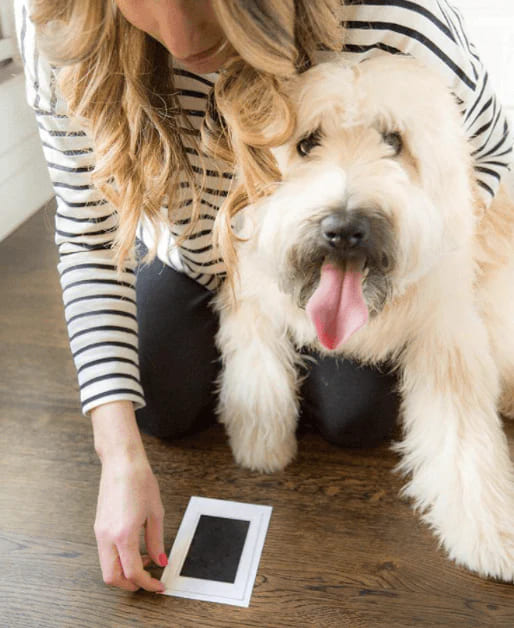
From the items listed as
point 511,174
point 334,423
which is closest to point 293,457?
point 334,423

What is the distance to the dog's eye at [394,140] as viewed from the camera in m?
0.94

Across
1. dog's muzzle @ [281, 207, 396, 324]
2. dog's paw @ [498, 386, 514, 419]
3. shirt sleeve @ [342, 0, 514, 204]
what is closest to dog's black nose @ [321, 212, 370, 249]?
dog's muzzle @ [281, 207, 396, 324]

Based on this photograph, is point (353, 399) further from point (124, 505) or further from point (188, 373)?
point (124, 505)

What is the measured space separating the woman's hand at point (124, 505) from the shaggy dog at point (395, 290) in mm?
291

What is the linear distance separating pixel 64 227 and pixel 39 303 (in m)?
0.83

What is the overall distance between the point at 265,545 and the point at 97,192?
0.73 metres

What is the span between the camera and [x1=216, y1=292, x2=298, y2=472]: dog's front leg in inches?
51.7

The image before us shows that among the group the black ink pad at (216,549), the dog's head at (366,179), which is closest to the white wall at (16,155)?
the black ink pad at (216,549)

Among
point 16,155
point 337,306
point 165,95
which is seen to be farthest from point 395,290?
point 16,155

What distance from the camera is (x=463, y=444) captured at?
1.21 meters

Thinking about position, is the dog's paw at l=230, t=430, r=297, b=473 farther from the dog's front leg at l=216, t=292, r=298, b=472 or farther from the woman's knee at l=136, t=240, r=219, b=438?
the woman's knee at l=136, t=240, r=219, b=438

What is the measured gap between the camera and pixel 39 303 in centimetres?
199

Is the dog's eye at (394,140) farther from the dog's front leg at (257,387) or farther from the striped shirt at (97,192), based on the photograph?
the dog's front leg at (257,387)

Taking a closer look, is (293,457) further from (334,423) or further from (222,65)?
(222,65)
